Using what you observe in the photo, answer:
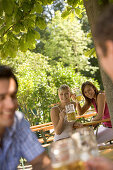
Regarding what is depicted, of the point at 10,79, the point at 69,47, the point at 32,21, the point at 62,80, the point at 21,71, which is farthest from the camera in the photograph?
the point at 69,47

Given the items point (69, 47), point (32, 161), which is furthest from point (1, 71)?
point (69, 47)

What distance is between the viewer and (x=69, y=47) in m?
20.9

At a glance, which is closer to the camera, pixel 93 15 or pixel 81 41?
pixel 93 15

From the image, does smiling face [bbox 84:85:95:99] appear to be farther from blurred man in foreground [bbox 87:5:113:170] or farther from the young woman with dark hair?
blurred man in foreground [bbox 87:5:113:170]

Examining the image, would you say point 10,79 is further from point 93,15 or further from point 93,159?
point 93,15

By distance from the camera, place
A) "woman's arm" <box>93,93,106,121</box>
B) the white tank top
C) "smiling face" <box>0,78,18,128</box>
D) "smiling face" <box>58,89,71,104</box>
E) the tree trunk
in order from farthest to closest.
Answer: "woman's arm" <box>93,93,106,121</box> < "smiling face" <box>58,89,71,104</box> < the white tank top < the tree trunk < "smiling face" <box>0,78,18,128</box>

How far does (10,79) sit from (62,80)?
10.1 m

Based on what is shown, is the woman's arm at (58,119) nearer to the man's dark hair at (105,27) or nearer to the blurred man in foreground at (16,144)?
the blurred man in foreground at (16,144)

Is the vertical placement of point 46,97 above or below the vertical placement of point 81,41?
below

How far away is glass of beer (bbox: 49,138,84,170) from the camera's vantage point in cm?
72

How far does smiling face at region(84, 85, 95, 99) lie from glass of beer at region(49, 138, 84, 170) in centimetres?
359

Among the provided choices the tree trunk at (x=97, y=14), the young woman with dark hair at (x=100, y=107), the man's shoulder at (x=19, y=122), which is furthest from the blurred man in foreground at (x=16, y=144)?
the young woman with dark hair at (x=100, y=107)

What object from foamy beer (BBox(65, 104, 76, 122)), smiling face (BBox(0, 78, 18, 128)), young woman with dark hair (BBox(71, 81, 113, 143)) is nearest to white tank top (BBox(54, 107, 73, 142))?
foamy beer (BBox(65, 104, 76, 122))

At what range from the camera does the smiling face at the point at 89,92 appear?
4.31 meters
